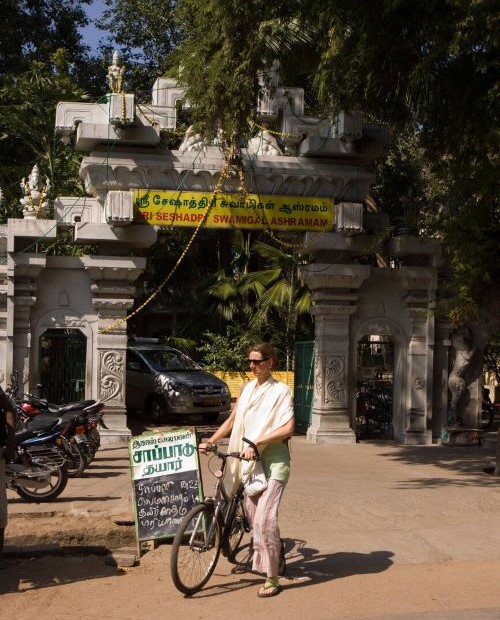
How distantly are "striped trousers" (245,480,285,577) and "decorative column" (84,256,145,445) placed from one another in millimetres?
9744

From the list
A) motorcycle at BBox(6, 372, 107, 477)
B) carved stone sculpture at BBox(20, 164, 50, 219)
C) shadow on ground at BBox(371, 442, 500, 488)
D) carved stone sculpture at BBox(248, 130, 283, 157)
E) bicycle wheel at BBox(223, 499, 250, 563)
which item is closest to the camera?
bicycle wheel at BBox(223, 499, 250, 563)

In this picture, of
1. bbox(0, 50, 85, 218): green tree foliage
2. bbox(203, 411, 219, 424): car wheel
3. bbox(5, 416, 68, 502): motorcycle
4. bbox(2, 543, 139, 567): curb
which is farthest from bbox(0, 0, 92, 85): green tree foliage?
bbox(2, 543, 139, 567): curb

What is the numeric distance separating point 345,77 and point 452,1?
81.5 inches

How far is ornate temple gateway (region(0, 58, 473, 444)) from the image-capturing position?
16.2 meters

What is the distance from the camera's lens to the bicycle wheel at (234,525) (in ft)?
23.2

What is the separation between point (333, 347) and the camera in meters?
17.2

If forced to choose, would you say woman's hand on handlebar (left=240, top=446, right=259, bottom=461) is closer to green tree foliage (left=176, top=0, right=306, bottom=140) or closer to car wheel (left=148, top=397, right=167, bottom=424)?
green tree foliage (left=176, top=0, right=306, bottom=140)

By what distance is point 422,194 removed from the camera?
89.7 ft

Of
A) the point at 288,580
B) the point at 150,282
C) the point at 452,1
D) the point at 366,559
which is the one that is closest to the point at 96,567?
the point at 288,580

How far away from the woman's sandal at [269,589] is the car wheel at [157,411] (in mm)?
14398

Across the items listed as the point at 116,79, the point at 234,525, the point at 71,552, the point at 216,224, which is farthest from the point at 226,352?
the point at 234,525

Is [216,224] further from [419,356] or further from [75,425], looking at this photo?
[75,425]

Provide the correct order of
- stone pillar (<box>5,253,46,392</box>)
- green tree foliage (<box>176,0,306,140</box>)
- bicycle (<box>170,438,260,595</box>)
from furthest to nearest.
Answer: stone pillar (<box>5,253,46,392</box>) → green tree foliage (<box>176,0,306,140</box>) → bicycle (<box>170,438,260,595</box>)

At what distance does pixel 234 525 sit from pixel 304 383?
461 inches
